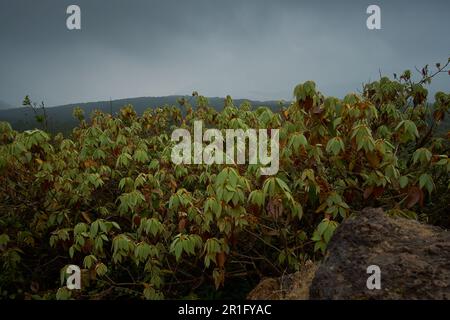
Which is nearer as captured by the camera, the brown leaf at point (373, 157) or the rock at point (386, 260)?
the rock at point (386, 260)

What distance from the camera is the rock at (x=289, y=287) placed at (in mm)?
3414

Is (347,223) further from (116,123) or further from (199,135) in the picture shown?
(116,123)

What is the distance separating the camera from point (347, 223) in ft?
11.5

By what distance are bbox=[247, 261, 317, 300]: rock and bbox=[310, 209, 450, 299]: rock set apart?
0.39 metres

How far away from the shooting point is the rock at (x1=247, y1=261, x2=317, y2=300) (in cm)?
341

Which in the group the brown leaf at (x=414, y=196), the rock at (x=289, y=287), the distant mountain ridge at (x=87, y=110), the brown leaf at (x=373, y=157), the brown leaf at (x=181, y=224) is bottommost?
the rock at (x=289, y=287)

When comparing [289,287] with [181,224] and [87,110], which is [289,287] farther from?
[87,110]

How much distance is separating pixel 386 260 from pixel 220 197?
1.61 meters

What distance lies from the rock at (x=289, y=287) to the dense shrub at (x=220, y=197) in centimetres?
33
